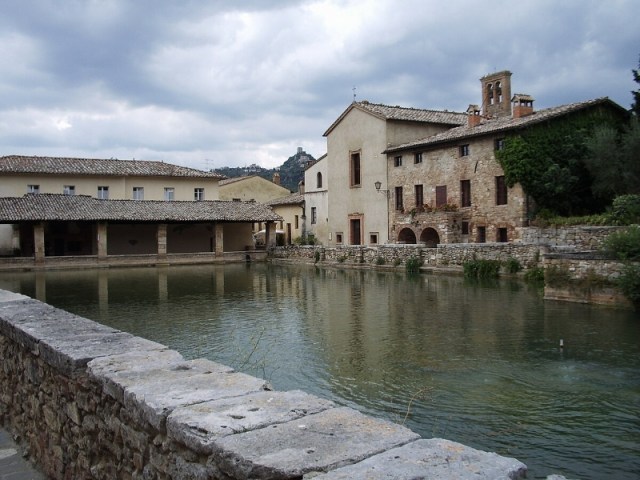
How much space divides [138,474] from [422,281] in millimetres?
20031

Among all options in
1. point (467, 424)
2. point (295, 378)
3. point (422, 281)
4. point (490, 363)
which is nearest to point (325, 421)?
point (467, 424)

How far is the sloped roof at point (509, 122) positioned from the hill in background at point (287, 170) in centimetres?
5693

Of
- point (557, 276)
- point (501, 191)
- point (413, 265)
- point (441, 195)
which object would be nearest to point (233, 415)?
point (557, 276)

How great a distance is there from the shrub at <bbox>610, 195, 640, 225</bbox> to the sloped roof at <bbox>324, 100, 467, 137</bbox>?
1558 cm

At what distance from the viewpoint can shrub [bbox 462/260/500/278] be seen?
22750mm


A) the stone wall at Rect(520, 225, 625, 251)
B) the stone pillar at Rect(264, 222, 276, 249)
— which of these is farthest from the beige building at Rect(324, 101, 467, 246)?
the stone wall at Rect(520, 225, 625, 251)

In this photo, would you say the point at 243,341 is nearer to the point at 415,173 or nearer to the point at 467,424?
the point at 467,424

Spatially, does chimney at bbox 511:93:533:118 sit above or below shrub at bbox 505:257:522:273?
above

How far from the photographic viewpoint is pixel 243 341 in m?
11.1

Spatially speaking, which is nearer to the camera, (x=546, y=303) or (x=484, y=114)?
(x=546, y=303)

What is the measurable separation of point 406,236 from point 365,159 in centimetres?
614

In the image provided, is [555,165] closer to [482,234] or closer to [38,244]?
[482,234]

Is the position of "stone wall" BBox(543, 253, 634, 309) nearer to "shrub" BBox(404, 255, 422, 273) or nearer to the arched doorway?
"shrub" BBox(404, 255, 422, 273)

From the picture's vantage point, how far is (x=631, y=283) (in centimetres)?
1438
